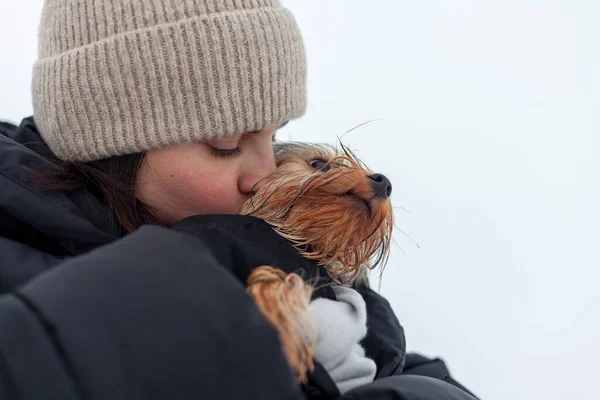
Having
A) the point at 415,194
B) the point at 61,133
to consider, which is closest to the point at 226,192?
the point at 61,133

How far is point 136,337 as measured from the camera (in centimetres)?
58

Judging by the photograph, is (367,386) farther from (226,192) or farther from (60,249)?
(60,249)

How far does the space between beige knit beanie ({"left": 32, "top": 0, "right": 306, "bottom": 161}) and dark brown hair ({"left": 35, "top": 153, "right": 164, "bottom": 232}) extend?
25 millimetres

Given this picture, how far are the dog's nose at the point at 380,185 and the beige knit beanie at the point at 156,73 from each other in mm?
204

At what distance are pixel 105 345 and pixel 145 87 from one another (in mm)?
507

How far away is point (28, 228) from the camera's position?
1.00 meters

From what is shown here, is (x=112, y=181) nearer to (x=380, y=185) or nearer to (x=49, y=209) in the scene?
(x=49, y=209)

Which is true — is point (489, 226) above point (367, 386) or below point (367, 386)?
below

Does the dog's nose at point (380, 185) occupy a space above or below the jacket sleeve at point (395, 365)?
above

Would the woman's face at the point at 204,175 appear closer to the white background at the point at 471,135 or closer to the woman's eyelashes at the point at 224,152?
the woman's eyelashes at the point at 224,152

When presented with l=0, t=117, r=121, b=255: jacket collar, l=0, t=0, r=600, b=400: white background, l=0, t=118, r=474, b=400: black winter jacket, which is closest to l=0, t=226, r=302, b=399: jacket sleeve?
l=0, t=118, r=474, b=400: black winter jacket

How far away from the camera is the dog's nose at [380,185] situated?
95 cm

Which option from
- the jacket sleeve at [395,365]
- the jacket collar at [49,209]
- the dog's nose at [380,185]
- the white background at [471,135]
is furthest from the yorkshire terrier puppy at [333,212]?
the white background at [471,135]

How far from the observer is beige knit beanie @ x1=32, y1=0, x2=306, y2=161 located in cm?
97
